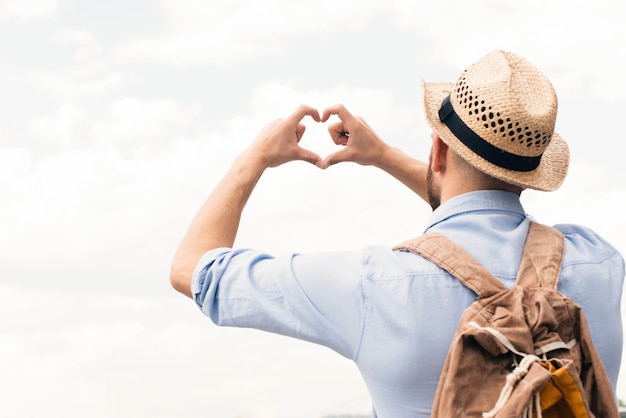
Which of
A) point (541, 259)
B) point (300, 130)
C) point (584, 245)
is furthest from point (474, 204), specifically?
point (300, 130)

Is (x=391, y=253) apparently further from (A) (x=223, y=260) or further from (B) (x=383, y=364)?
(A) (x=223, y=260)

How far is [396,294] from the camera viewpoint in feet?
8.59

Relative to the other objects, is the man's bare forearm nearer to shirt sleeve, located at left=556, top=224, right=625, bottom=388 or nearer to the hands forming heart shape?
the hands forming heart shape

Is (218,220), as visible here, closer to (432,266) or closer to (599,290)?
(432,266)

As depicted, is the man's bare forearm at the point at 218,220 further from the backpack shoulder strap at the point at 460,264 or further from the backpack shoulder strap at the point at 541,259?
the backpack shoulder strap at the point at 541,259

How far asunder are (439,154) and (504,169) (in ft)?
0.73

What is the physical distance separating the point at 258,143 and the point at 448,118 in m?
0.83

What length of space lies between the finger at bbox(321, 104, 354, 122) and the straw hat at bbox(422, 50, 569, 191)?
61 centimetres

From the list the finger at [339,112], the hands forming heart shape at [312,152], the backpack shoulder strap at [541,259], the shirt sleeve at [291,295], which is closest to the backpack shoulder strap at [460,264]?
the backpack shoulder strap at [541,259]

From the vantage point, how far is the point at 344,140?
3938mm

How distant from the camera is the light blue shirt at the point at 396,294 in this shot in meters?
2.60

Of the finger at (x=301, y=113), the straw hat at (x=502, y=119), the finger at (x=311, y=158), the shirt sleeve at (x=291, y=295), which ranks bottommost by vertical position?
the shirt sleeve at (x=291, y=295)

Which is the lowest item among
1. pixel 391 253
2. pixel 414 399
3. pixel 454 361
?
pixel 414 399

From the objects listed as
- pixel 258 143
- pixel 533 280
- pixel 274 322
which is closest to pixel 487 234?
pixel 533 280
